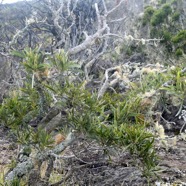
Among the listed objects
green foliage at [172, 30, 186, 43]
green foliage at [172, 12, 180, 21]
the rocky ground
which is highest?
green foliage at [172, 12, 180, 21]

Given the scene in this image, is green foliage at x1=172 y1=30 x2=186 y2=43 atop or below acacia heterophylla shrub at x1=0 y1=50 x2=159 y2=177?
atop

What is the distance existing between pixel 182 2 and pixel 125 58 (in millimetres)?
2458

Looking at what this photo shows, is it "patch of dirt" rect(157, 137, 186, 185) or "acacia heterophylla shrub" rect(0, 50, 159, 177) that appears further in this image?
"patch of dirt" rect(157, 137, 186, 185)

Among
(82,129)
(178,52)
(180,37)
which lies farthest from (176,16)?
(82,129)

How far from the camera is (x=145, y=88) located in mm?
3232

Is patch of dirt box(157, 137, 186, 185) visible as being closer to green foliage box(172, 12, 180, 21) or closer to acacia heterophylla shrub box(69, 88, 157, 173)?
acacia heterophylla shrub box(69, 88, 157, 173)

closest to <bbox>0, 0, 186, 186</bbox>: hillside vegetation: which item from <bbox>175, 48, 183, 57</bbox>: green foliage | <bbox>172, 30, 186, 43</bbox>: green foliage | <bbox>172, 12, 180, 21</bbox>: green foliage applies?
<bbox>175, 48, 183, 57</bbox>: green foliage

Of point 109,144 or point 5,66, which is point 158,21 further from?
point 109,144

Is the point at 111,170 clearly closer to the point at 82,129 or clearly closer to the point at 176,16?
the point at 82,129

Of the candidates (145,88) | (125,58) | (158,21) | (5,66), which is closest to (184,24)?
(158,21)

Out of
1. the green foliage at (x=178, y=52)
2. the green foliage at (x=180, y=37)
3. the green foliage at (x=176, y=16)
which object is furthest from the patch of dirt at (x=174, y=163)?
the green foliage at (x=176, y=16)

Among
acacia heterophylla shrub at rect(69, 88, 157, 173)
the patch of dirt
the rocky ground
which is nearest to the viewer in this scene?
acacia heterophylla shrub at rect(69, 88, 157, 173)

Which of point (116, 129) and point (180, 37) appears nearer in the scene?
point (116, 129)

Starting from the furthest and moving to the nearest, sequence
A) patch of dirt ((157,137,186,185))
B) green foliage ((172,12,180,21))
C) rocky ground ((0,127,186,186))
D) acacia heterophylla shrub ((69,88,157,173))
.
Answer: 1. green foliage ((172,12,180,21))
2. patch of dirt ((157,137,186,185))
3. rocky ground ((0,127,186,186))
4. acacia heterophylla shrub ((69,88,157,173))
